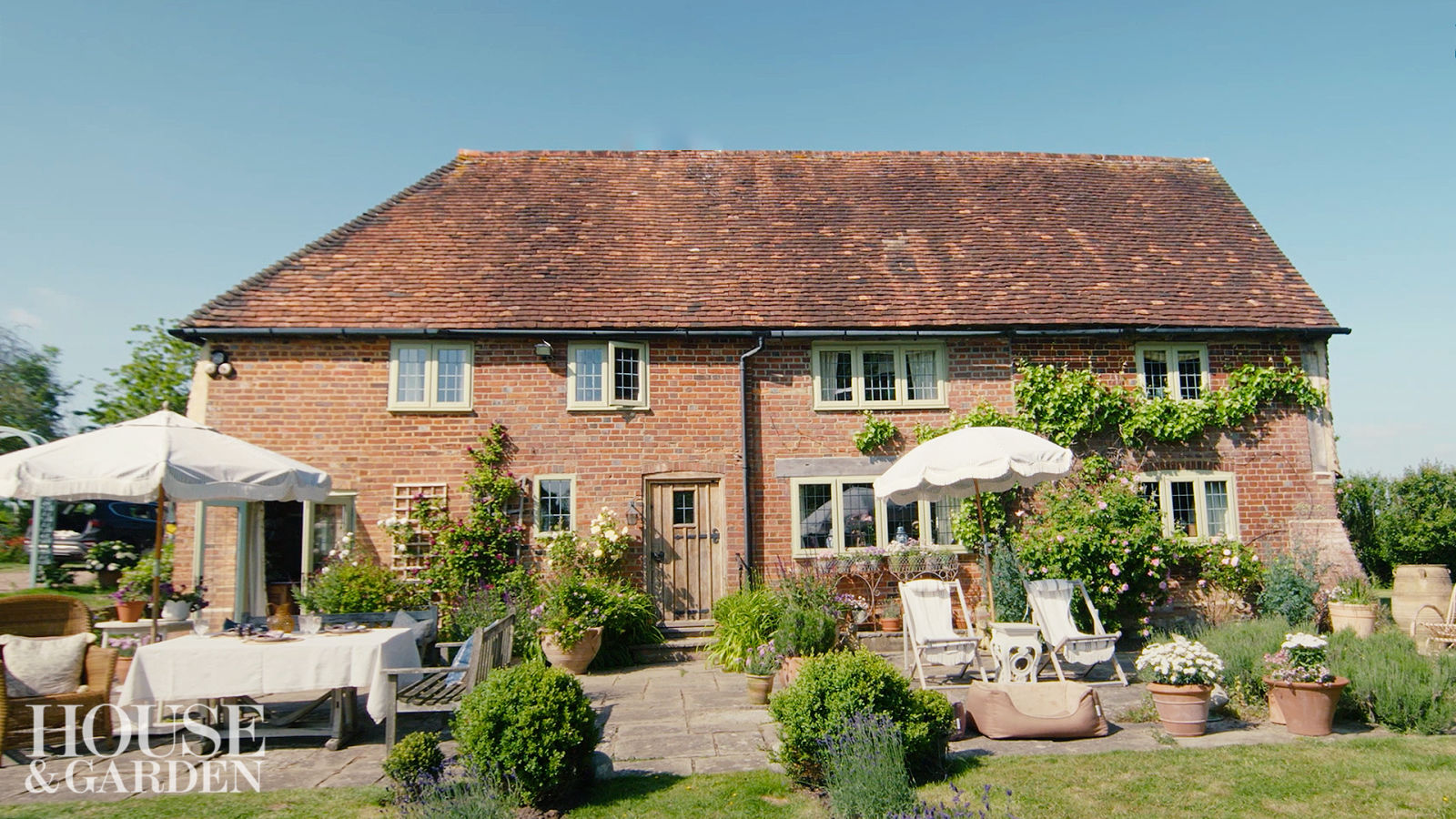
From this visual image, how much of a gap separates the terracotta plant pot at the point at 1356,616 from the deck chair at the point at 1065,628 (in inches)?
153

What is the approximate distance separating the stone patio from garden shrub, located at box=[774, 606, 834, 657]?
2.09 feet

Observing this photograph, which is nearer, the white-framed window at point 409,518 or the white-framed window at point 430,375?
the white-framed window at point 409,518

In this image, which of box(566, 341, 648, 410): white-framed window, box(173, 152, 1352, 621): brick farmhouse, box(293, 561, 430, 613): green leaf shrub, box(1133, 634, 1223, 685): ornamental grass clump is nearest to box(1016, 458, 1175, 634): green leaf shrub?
box(173, 152, 1352, 621): brick farmhouse

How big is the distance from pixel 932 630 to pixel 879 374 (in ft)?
15.4

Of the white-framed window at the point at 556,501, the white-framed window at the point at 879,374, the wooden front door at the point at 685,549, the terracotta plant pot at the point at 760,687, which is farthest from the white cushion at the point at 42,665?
the white-framed window at the point at 879,374

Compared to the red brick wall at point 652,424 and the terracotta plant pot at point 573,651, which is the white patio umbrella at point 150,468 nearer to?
the terracotta plant pot at point 573,651

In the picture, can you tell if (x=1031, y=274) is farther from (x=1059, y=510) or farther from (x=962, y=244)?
(x=1059, y=510)

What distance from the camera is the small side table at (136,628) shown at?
8.98 metres

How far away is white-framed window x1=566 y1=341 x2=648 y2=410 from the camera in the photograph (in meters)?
12.4

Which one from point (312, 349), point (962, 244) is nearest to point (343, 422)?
point (312, 349)

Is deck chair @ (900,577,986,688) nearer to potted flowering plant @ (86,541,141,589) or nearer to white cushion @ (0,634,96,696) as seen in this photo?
white cushion @ (0,634,96,696)

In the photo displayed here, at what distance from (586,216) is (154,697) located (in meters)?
9.91

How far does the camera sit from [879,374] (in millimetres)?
12906

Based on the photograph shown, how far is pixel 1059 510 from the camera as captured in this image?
37.1 feet
